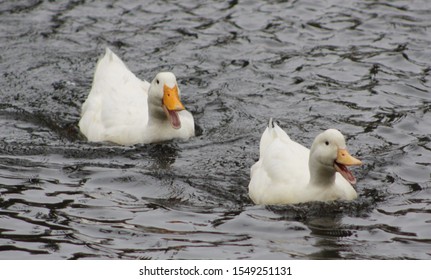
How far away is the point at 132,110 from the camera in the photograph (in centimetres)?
1201

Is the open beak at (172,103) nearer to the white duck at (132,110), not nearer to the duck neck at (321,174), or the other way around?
the white duck at (132,110)

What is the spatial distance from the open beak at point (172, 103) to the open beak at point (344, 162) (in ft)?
8.70

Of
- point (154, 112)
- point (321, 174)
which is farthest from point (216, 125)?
point (321, 174)

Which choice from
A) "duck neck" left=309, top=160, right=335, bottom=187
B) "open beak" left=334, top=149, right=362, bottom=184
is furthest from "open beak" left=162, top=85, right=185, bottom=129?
"open beak" left=334, top=149, right=362, bottom=184

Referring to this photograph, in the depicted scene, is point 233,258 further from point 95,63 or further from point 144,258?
point 95,63

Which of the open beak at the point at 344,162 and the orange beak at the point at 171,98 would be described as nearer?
the open beak at the point at 344,162

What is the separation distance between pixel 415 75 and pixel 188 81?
314 centimetres

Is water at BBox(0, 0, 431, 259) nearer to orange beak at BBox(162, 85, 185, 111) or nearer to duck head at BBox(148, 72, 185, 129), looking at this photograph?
duck head at BBox(148, 72, 185, 129)

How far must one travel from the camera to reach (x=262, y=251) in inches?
320

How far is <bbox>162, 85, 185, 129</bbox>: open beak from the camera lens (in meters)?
11.1

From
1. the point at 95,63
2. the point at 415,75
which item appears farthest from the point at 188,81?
the point at 415,75

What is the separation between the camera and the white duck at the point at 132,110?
11250mm

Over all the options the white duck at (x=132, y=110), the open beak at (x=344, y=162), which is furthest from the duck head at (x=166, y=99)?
the open beak at (x=344, y=162)

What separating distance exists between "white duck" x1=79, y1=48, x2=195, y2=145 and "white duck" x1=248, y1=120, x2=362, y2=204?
1.78m
